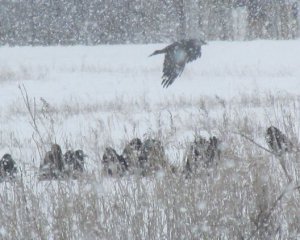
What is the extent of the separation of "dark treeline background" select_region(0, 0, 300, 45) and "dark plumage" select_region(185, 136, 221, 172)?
18551mm

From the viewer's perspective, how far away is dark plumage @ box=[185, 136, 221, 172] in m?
4.48

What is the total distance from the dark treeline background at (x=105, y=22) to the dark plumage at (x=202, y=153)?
18551mm

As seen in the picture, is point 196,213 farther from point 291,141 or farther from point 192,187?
point 291,141

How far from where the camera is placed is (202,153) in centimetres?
458

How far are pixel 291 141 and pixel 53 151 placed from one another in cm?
128

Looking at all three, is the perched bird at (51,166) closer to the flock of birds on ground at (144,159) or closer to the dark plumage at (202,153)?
the flock of birds on ground at (144,159)

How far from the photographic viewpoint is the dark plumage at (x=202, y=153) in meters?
4.48

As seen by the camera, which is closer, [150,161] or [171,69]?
[150,161]

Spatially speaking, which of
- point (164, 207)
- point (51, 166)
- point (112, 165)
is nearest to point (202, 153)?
point (164, 207)

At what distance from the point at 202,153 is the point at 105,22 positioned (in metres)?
19.6

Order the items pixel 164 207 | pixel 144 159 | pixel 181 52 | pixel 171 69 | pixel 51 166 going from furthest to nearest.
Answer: pixel 171 69
pixel 181 52
pixel 144 159
pixel 51 166
pixel 164 207

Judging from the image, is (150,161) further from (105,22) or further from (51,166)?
(105,22)

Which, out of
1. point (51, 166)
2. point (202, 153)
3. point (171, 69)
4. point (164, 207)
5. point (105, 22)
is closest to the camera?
point (164, 207)

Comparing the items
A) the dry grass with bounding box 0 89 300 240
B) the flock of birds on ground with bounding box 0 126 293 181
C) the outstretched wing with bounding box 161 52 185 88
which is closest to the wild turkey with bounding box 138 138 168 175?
the flock of birds on ground with bounding box 0 126 293 181
